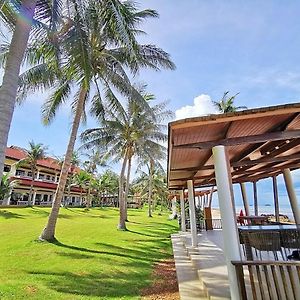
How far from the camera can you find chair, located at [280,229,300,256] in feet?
20.7

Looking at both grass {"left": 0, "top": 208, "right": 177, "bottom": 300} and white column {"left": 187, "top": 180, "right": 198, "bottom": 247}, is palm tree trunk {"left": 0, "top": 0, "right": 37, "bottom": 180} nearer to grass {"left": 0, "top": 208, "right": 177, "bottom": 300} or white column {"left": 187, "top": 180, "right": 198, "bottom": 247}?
grass {"left": 0, "top": 208, "right": 177, "bottom": 300}

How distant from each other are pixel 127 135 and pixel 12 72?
48.5 feet

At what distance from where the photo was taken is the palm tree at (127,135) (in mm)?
A: 19516

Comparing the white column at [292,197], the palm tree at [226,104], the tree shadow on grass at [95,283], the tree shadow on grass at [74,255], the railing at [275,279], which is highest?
the palm tree at [226,104]

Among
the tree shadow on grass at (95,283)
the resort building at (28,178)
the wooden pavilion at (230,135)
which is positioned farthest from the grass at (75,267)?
the resort building at (28,178)

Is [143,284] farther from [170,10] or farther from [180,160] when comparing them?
[170,10]

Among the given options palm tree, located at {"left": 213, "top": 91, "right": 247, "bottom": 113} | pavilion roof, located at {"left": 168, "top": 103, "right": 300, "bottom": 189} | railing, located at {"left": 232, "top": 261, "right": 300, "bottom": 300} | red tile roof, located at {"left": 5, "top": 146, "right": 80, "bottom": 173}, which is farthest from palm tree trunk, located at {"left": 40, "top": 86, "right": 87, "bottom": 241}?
red tile roof, located at {"left": 5, "top": 146, "right": 80, "bottom": 173}

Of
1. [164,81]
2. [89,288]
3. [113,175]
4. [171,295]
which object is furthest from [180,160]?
[113,175]

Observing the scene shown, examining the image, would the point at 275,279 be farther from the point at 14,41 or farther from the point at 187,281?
the point at 14,41

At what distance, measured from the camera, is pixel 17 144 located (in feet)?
117

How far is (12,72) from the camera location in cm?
582

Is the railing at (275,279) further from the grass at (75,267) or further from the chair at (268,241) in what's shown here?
the grass at (75,267)

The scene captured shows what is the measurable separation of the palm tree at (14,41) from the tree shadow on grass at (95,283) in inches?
150

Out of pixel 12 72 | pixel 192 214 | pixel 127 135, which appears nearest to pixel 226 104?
pixel 127 135
